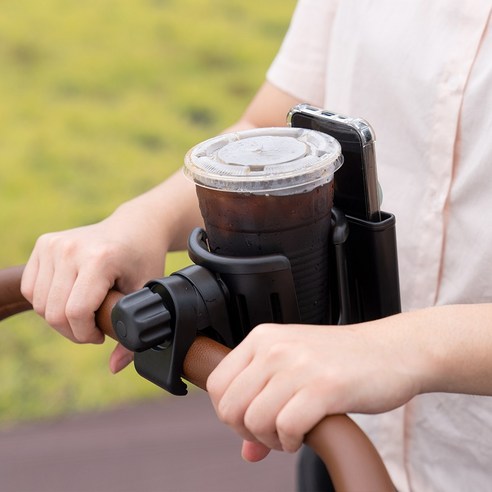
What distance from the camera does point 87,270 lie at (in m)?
0.79

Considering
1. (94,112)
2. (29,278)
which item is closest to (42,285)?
(29,278)

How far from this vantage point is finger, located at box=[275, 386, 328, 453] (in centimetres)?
55

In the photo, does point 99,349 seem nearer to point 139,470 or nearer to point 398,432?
point 139,470

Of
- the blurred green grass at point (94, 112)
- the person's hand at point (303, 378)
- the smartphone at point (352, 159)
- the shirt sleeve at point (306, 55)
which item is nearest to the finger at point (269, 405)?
the person's hand at point (303, 378)

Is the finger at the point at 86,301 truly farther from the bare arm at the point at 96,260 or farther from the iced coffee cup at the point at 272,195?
the iced coffee cup at the point at 272,195

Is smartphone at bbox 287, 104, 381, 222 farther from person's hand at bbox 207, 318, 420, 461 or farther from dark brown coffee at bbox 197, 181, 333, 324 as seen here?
person's hand at bbox 207, 318, 420, 461

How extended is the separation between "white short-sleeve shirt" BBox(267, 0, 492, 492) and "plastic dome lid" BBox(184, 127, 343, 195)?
0.19 meters

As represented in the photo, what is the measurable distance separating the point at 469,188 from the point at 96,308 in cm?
36

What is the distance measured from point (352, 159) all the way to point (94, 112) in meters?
2.94

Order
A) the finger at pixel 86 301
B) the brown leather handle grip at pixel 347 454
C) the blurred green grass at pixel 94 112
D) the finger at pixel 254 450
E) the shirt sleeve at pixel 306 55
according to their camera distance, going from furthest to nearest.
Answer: the blurred green grass at pixel 94 112
the shirt sleeve at pixel 306 55
the finger at pixel 86 301
the finger at pixel 254 450
the brown leather handle grip at pixel 347 454

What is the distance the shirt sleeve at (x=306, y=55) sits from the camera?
3.35 ft

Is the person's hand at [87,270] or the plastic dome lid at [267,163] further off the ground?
the plastic dome lid at [267,163]

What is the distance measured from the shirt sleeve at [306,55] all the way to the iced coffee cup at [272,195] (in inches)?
14.0

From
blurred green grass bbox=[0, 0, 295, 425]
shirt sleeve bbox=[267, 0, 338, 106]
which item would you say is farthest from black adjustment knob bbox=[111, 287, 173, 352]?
blurred green grass bbox=[0, 0, 295, 425]
